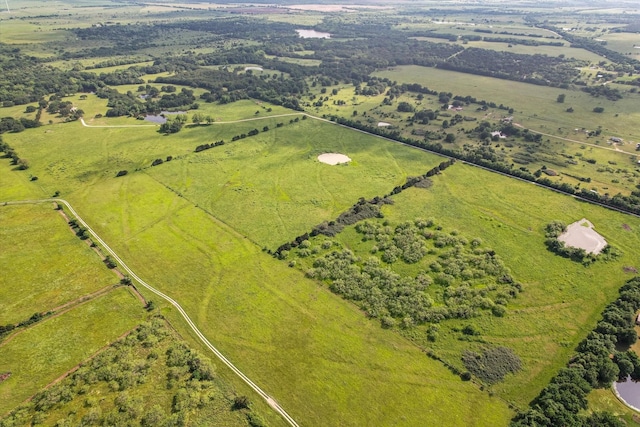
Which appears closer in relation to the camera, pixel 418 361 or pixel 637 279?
pixel 418 361

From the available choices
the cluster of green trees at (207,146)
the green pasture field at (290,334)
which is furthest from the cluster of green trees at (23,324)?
the cluster of green trees at (207,146)

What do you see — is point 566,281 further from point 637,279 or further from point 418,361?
point 418,361

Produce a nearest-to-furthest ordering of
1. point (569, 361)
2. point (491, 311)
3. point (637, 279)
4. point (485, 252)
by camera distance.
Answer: point (569, 361)
point (491, 311)
point (637, 279)
point (485, 252)

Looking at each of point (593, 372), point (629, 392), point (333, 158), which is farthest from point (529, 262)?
point (333, 158)

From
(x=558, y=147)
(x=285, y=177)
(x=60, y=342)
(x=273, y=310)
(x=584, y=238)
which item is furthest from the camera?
(x=558, y=147)

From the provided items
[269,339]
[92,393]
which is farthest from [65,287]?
[269,339]

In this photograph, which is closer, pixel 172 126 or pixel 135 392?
pixel 135 392

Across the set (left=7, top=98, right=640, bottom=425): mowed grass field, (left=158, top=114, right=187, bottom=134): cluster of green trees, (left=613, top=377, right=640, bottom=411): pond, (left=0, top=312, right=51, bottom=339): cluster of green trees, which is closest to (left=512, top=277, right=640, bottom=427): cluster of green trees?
(left=613, top=377, right=640, bottom=411): pond

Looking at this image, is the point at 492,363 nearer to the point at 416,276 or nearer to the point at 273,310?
the point at 416,276
